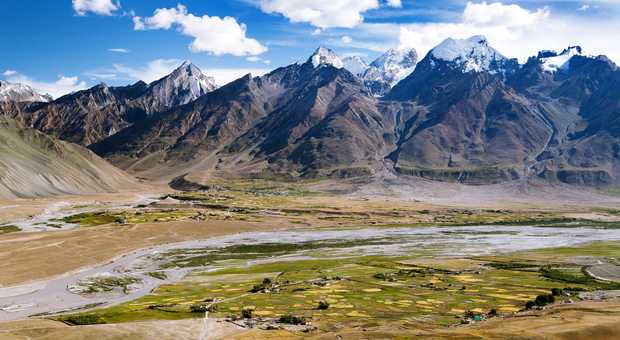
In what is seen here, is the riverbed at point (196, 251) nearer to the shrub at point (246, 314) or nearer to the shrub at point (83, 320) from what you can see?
the shrub at point (83, 320)

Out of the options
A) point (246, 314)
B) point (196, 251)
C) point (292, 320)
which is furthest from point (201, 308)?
point (196, 251)

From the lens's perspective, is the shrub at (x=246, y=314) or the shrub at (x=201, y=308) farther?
the shrub at (x=201, y=308)

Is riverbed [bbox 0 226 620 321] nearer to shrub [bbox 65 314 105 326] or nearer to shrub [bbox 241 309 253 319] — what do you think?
shrub [bbox 65 314 105 326]

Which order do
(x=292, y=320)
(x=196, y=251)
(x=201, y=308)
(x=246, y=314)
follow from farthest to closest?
(x=196, y=251) < (x=201, y=308) < (x=246, y=314) < (x=292, y=320)

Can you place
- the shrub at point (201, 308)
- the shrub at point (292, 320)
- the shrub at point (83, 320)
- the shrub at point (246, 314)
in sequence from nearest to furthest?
1. the shrub at point (83, 320)
2. the shrub at point (292, 320)
3. the shrub at point (246, 314)
4. the shrub at point (201, 308)

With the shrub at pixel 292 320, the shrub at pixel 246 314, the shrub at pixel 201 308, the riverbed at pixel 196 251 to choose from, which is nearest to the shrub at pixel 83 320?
the shrub at pixel 201 308

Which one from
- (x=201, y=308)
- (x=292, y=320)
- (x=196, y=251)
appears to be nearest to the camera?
(x=292, y=320)

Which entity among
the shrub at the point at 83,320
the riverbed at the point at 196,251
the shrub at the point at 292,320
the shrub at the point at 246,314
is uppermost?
the shrub at the point at 292,320

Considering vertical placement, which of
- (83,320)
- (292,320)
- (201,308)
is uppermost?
(292,320)

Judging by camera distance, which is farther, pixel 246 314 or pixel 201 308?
pixel 201 308

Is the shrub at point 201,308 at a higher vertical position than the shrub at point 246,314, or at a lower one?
lower

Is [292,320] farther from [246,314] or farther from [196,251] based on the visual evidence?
[196,251]

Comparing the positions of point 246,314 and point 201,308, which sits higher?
point 246,314

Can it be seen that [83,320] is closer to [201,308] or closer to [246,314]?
[201,308]
